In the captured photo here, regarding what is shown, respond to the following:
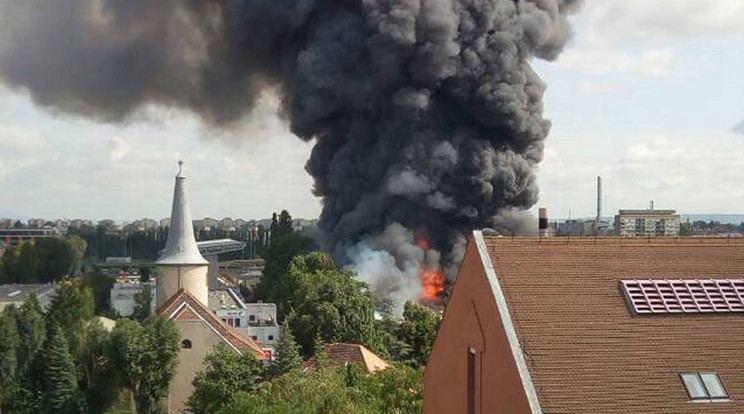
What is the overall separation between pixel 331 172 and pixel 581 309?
49241 millimetres

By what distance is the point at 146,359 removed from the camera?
33.2 metres

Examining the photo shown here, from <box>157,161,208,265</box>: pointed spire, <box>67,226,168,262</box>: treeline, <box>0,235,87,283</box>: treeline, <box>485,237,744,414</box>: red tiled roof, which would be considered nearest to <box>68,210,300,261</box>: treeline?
<box>67,226,168,262</box>: treeline

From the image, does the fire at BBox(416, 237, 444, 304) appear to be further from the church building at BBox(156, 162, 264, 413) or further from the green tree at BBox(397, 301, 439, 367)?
the church building at BBox(156, 162, 264, 413)

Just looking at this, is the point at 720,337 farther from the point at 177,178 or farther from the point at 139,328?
the point at 177,178

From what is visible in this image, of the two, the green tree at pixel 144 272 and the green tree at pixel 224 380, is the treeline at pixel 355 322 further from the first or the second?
the green tree at pixel 144 272

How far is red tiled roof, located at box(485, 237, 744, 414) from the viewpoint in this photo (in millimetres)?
11383

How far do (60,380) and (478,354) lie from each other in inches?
984

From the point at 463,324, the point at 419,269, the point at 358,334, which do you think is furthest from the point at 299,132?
the point at 463,324

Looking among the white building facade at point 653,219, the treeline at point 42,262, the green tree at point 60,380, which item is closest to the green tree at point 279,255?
the green tree at point 60,380

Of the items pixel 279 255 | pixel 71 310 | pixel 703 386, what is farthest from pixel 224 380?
pixel 279 255

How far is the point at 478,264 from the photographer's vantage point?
505 inches

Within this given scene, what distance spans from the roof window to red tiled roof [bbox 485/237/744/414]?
88 millimetres

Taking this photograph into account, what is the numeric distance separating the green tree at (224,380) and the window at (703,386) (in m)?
18.2

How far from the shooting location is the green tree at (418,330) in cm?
3847
